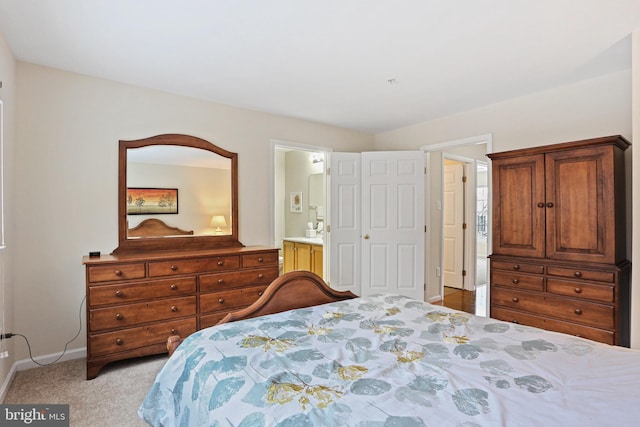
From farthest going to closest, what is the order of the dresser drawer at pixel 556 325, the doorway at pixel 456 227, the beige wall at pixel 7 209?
1. the doorway at pixel 456 227
2. the dresser drawer at pixel 556 325
3. the beige wall at pixel 7 209

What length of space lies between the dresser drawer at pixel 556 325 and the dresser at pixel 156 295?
90.0 inches

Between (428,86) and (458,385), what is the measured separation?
2.79 m

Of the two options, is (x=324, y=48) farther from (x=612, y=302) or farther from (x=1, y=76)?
(x=612, y=302)

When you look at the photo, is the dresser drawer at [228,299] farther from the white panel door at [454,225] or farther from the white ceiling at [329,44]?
the white panel door at [454,225]

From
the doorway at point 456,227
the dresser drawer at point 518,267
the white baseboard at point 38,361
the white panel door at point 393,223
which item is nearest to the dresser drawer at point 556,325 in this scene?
the dresser drawer at point 518,267

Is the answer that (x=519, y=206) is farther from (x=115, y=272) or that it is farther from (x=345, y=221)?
(x=115, y=272)

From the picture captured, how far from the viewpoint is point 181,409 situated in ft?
4.17

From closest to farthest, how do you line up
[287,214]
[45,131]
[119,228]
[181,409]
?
1. [181,409]
2. [45,131]
3. [119,228]
4. [287,214]

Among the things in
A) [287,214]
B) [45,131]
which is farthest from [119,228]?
[287,214]

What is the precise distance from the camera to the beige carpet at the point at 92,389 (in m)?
2.05

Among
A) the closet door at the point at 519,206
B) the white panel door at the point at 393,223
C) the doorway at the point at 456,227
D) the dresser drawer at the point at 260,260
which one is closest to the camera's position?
the closet door at the point at 519,206

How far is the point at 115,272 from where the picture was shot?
260 cm

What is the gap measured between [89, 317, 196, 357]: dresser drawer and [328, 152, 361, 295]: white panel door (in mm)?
2080
